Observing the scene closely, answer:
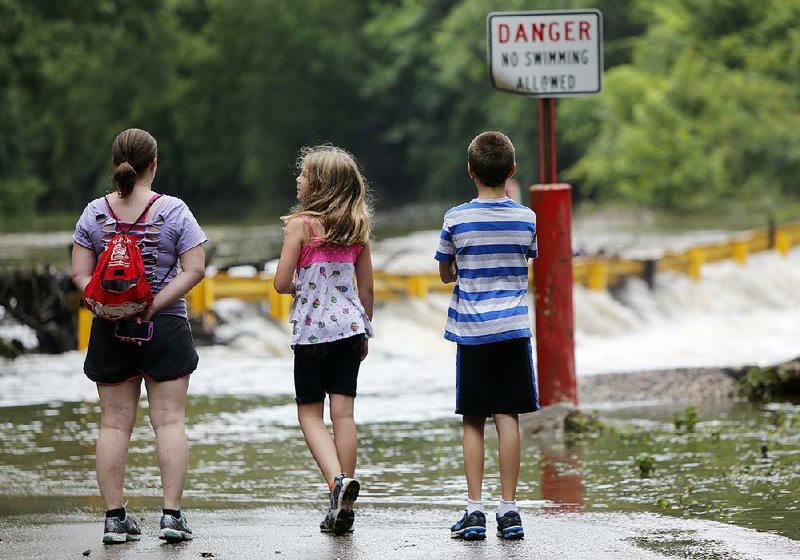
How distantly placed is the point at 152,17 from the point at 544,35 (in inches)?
1585

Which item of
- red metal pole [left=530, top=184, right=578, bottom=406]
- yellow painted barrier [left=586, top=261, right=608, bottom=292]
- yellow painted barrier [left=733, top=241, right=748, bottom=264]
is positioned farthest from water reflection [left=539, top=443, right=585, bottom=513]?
yellow painted barrier [left=733, top=241, right=748, bottom=264]

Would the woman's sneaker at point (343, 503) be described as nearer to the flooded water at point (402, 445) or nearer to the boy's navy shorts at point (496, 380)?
the boy's navy shorts at point (496, 380)

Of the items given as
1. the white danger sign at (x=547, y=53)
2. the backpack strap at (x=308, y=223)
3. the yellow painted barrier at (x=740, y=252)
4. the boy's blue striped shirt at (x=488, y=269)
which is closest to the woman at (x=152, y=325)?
the backpack strap at (x=308, y=223)

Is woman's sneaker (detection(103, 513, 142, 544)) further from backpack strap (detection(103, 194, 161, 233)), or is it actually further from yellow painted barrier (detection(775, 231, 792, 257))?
yellow painted barrier (detection(775, 231, 792, 257))

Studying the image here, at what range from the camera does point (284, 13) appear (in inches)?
3538

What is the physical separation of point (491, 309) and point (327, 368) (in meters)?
0.79

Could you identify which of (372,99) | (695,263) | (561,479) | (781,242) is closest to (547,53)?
(561,479)

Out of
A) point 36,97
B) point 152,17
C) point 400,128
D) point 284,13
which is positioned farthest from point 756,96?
point 284,13

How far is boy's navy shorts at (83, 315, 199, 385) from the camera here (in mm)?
6344

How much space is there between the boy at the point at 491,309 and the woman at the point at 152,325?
43.3 inches

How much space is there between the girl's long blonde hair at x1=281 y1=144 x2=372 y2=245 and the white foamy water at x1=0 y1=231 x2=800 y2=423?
4222 mm

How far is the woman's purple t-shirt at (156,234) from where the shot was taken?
635 centimetres

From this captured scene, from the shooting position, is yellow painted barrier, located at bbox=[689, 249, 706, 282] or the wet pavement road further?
yellow painted barrier, located at bbox=[689, 249, 706, 282]

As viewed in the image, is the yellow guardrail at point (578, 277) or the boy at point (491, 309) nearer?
the boy at point (491, 309)
